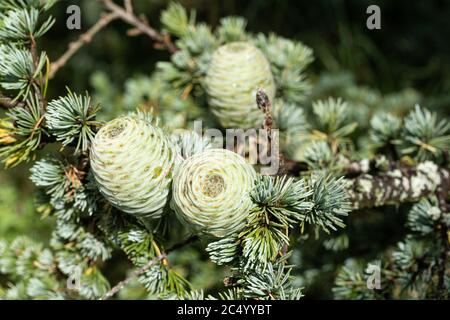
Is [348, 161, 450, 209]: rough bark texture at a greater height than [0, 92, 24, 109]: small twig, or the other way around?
[0, 92, 24, 109]: small twig

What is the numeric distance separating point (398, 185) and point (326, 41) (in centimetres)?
109

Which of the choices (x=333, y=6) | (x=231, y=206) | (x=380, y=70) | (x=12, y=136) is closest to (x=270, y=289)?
(x=231, y=206)

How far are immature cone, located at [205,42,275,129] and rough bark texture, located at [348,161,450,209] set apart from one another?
17cm

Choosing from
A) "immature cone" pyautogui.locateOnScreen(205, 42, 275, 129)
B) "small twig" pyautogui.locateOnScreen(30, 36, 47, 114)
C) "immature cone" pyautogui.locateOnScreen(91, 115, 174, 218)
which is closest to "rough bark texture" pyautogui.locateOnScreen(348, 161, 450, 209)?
"immature cone" pyautogui.locateOnScreen(205, 42, 275, 129)

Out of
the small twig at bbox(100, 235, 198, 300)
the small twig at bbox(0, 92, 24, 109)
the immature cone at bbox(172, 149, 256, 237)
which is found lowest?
the small twig at bbox(100, 235, 198, 300)

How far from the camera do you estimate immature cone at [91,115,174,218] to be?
58 cm

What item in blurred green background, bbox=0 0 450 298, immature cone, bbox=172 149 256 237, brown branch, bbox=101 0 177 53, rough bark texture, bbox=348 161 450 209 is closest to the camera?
immature cone, bbox=172 149 256 237

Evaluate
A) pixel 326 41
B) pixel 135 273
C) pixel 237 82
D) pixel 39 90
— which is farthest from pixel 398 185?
pixel 326 41

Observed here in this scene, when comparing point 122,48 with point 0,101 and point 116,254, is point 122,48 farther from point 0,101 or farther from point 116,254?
point 0,101

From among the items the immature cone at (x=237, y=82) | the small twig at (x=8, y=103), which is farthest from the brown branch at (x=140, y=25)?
the small twig at (x=8, y=103)

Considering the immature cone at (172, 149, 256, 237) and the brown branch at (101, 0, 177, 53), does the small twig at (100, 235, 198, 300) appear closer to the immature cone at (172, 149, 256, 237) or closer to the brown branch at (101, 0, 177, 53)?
the immature cone at (172, 149, 256, 237)

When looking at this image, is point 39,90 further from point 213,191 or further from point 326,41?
point 326,41

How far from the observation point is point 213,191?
57 centimetres

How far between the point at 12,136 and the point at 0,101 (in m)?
0.04
